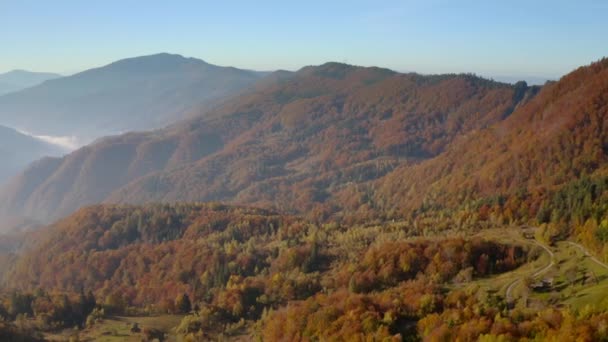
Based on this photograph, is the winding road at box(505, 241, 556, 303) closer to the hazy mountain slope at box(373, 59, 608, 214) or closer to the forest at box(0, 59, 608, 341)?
the forest at box(0, 59, 608, 341)

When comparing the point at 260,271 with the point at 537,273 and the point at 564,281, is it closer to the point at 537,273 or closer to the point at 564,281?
the point at 537,273

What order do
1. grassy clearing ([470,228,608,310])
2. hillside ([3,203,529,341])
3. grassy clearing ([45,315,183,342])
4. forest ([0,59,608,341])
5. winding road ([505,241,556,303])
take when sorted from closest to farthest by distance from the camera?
grassy clearing ([470,228,608,310]), forest ([0,59,608,341]), winding road ([505,241,556,303]), hillside ([3,203,529,341]), grassy clearing ([45,315,183,342])

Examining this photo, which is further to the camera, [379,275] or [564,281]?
[379,275]

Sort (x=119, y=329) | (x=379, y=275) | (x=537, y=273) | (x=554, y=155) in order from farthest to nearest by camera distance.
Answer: (x=554, y=155) → (x=119, y=329) → (x=379, y=275) → (x=537, y=273)

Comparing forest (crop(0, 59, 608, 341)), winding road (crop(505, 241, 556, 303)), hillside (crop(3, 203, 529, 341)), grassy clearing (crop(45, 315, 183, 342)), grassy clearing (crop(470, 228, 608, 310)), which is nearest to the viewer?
grassy clearing (crop(470, 228, 608, 310))

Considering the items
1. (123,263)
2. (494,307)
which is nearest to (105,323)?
(123,263)

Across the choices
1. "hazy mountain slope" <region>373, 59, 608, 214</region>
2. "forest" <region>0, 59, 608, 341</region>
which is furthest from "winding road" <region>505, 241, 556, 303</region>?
"hazy mountain slope" <region>373, 59, 608, 214</region>

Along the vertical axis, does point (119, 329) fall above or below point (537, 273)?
below

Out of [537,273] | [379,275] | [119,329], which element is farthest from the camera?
[119,329]

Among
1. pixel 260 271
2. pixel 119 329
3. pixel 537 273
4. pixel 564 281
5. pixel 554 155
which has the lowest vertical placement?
pixel 119 329

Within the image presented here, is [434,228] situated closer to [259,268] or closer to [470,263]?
Answer: [470,263]

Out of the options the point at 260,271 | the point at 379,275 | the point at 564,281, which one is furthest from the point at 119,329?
the point at 564,281

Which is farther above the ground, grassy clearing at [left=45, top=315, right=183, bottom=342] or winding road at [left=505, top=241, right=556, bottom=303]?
winding road at [left=505, top=241, right=556, bottom=303]
